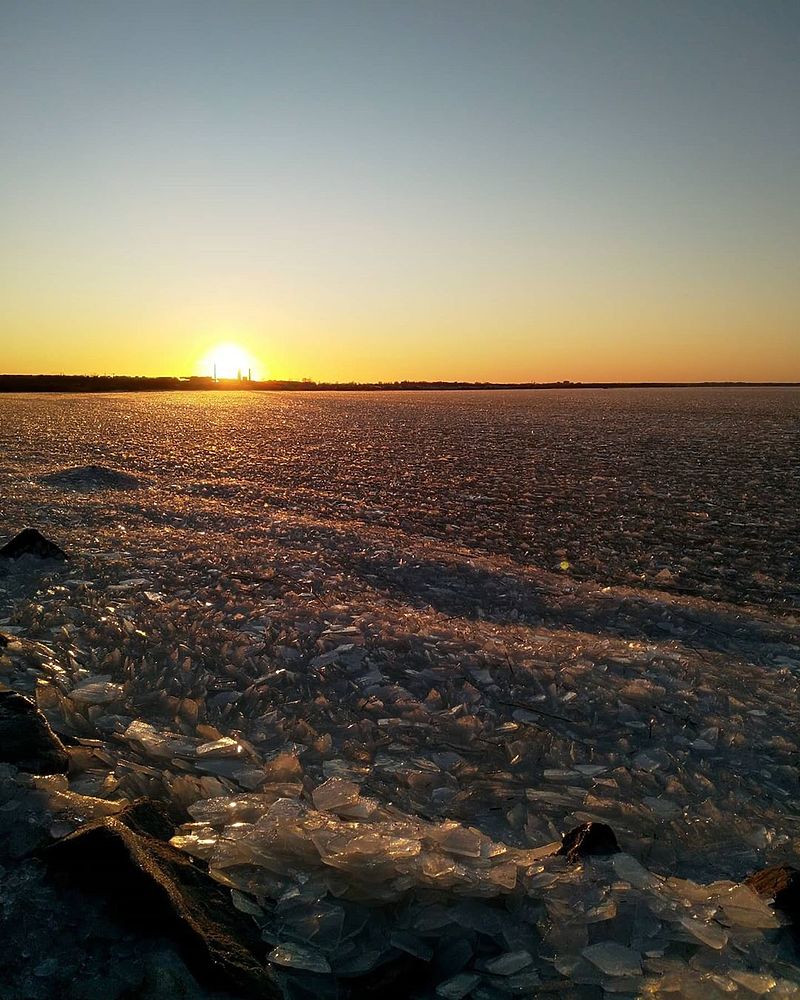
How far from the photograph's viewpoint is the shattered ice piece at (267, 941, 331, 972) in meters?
1.62

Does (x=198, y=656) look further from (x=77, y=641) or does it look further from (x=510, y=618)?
(x=510, y=618)

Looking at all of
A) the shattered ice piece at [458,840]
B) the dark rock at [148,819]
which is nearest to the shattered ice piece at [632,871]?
the shattered ice piece at [458,840]

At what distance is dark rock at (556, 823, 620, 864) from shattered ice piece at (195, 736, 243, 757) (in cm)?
130

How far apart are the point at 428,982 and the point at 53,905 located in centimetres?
92

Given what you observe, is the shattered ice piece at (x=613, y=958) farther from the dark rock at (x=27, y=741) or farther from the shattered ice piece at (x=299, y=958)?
the dark rock at (x=27, y=741)

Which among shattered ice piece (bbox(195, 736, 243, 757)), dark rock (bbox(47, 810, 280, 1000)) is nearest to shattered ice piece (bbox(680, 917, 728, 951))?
dark rock (bbox(47, 810, 280, 1000))

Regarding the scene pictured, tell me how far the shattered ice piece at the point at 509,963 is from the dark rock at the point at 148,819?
3.25ft

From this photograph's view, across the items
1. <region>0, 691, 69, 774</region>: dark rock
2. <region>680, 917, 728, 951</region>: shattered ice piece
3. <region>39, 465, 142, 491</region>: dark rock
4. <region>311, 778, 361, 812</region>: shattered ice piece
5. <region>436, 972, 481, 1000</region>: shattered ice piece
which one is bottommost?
<region>436, 972, 481, 1000</region>: shattered ice piece

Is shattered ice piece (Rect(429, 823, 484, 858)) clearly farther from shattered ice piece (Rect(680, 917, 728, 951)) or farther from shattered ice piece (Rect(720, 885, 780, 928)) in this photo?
shattered ice piece (Rect(720, 885, 780, 928))

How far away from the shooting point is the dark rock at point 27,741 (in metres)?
2.26

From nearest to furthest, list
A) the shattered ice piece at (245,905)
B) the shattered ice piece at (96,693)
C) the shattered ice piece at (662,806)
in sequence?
1. the shattered ice piece at (245,905)
2. the shattered ice piece at (662,806)
3. the shattered ice piece at (96,693)

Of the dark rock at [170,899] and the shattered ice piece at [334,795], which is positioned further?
the shattered ice piece at [334,795]

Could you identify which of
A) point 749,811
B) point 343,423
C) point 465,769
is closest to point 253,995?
point 465,769

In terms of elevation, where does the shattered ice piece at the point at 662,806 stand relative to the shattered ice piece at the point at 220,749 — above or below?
below
